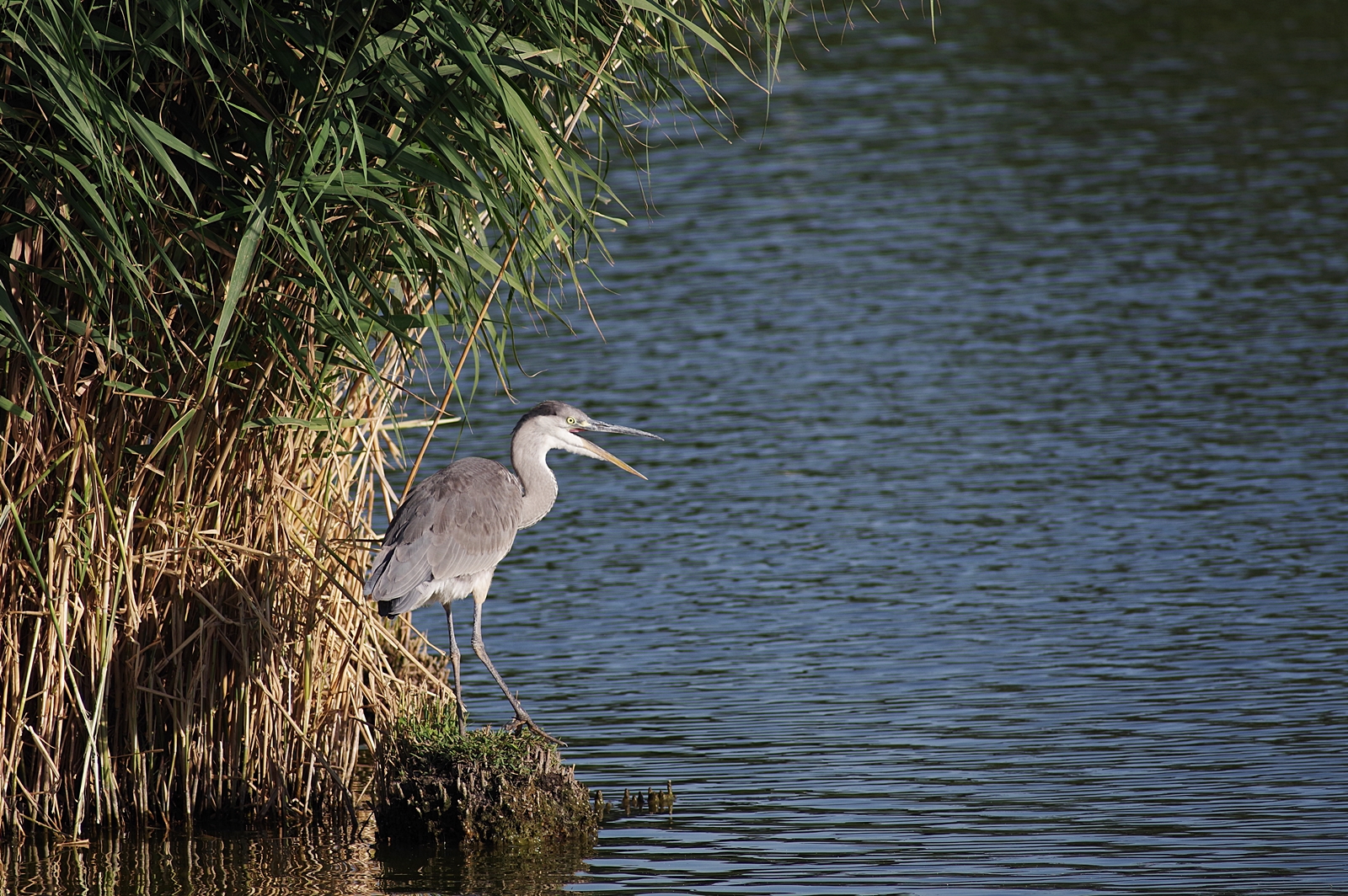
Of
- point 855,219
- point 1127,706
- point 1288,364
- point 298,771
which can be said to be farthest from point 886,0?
point 298,771

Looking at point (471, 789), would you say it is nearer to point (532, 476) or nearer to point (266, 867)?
point (266, 867)

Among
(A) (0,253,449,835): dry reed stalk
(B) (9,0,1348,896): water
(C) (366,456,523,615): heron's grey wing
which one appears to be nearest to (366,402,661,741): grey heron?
(C) (366,456,523,615): heron's grey wing

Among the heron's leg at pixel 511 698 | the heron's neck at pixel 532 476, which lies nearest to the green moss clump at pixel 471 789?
the heron's leg at pixel 511 698

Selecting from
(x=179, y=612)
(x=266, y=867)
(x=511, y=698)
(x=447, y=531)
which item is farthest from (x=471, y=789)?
(x=179, y=612)

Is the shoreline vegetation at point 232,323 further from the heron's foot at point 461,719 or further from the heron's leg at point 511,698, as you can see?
the heron's leg at point 511,698

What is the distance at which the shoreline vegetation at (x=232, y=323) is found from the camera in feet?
17.7

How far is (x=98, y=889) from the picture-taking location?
19.9 ft

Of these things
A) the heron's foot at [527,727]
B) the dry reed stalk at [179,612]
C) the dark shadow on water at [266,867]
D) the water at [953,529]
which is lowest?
the water at [953,529]

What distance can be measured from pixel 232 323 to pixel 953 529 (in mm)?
5734

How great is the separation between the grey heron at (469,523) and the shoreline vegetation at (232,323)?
6.5 inches

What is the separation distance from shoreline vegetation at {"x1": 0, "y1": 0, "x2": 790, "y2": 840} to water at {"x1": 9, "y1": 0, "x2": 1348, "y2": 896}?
50 cm

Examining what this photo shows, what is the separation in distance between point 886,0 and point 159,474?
852 inches

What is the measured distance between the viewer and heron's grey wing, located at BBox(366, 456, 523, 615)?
6590 millimetres

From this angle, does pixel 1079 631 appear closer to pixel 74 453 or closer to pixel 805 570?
pixel 805 570
